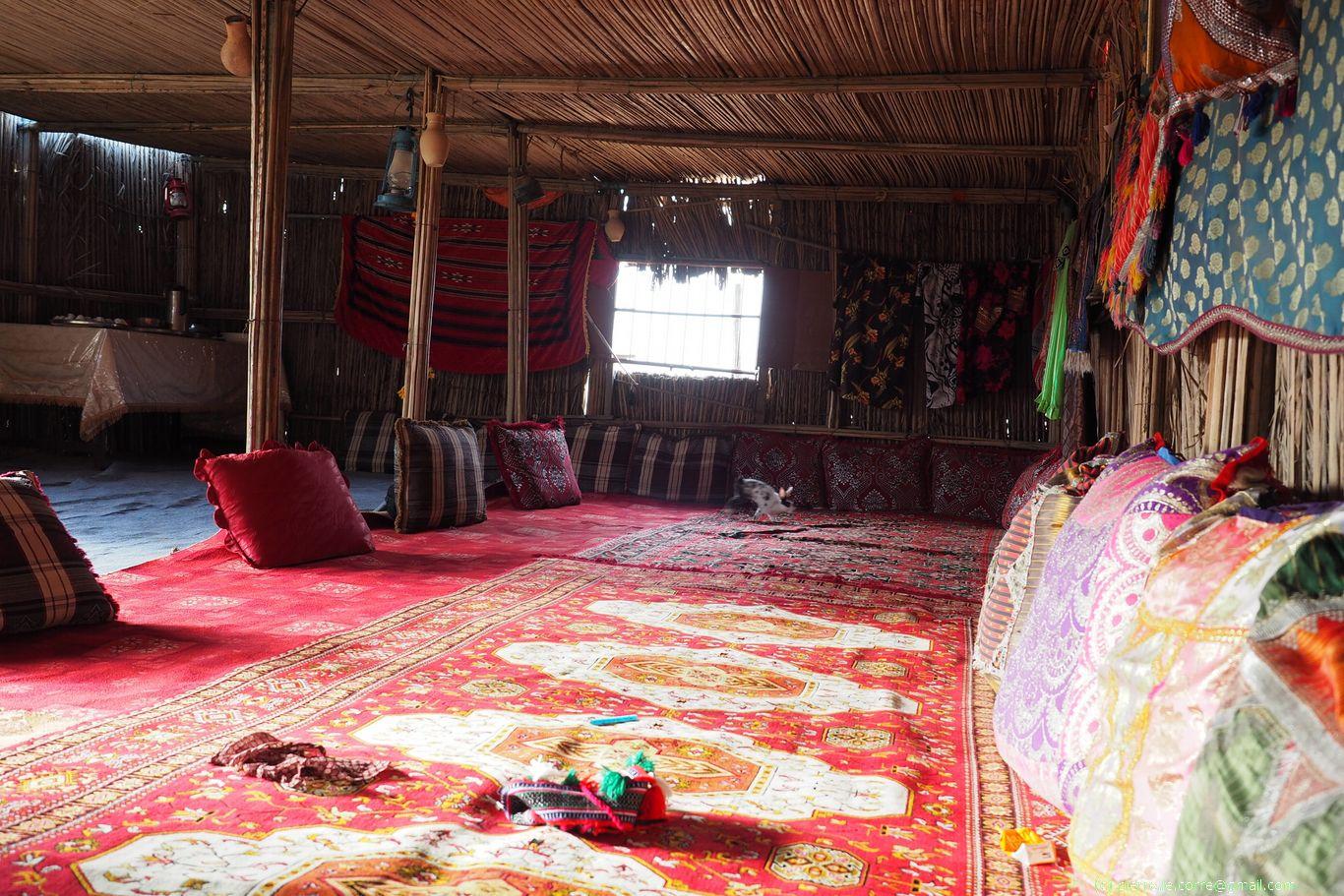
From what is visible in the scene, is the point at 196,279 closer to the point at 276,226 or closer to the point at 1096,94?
the point at 276,226

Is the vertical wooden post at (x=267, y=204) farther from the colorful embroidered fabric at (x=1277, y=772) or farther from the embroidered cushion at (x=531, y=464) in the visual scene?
the colorful embroidered fabric at (x=1277, y=772)

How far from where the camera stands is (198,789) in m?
1.93

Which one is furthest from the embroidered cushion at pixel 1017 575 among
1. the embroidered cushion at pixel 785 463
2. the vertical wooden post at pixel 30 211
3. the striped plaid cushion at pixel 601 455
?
the vertical wooden post at pixel 30 211

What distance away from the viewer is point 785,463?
7.66 metres

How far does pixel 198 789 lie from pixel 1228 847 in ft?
5.55

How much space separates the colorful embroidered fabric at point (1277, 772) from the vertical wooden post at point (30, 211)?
9.62 m

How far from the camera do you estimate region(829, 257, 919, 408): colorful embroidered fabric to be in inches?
315

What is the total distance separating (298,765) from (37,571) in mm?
1473

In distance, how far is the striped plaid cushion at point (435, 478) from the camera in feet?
17.7

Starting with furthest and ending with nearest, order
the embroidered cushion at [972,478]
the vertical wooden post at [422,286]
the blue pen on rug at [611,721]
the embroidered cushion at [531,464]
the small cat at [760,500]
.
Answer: the embroidered cushion at [972,478], the small cat at [760,500], the embroidered cushion at [531,464], the vertical wooden post at [422,286], the blue pen on rug at [611,721]

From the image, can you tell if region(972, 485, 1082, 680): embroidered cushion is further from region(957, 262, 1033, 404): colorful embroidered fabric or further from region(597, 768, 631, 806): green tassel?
region(957, 262, 1033, 404): colorful embroidered fabric

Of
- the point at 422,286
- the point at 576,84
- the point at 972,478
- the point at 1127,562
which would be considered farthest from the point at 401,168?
the point at 1127,562

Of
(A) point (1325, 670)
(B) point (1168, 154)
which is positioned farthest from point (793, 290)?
(A) point (1325, 670)

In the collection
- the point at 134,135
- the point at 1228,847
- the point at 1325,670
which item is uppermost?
the point at 134,135
